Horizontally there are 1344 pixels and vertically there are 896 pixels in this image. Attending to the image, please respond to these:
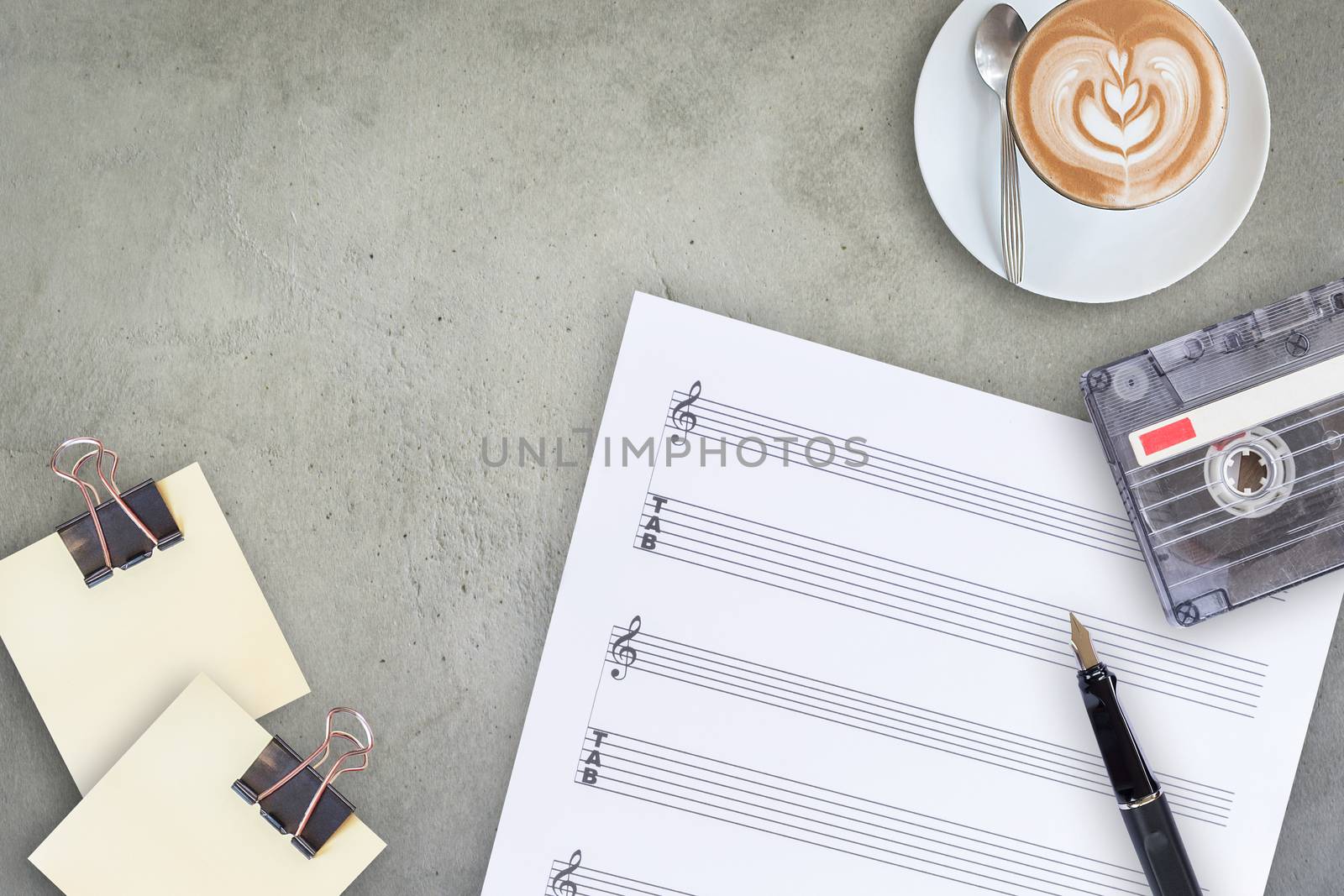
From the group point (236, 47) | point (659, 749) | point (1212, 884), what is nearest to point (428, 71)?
point (236, 47)

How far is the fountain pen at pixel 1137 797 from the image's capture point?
74cm

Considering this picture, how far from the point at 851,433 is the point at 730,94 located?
1.05ft

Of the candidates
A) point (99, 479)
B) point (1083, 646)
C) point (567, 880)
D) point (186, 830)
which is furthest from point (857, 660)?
point (99, 479)

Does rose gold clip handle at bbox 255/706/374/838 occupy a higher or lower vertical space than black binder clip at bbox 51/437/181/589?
lower

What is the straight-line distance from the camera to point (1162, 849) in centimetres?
74

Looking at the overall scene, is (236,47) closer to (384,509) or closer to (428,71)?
(428,71)

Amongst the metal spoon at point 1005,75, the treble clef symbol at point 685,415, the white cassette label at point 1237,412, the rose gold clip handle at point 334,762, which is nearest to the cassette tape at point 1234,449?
the white cassette label at point 1237,412

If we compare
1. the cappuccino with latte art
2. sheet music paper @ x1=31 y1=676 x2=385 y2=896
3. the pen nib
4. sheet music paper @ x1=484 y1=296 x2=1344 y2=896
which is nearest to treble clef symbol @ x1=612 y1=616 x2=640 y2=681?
sheet music paper @ x1=484 y1=296 x2=1344 y2=896

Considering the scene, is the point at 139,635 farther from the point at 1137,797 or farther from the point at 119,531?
the point at 1137,797

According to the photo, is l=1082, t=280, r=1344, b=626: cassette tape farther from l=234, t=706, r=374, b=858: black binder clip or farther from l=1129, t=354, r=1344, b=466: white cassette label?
l=234, t=706, r=374, b=858: black binder clip

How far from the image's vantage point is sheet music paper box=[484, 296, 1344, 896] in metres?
0.79

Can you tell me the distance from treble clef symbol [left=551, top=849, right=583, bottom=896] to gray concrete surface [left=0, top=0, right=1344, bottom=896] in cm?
20

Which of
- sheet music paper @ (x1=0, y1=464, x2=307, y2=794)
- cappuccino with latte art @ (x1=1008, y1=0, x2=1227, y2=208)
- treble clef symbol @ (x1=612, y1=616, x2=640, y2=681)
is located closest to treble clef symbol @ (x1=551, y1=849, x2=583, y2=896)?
treble clef symbol @ (x1=612, y1=616, x2=640, y2=681)

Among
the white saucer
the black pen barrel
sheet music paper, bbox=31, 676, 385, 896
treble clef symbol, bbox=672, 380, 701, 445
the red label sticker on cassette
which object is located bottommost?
sheet music paper, bbox=31, 676, 385, 896
